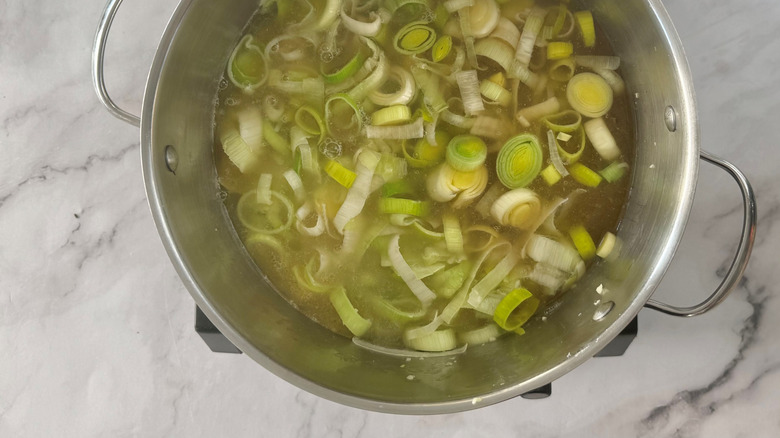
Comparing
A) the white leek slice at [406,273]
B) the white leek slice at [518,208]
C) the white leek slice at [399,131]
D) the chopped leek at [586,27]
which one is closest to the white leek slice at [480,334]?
the white leek slice at [406,273]

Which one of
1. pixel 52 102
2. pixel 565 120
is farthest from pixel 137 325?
pixel 565 120

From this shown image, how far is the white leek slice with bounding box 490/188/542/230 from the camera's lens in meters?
1.24

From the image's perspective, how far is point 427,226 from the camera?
1.26m

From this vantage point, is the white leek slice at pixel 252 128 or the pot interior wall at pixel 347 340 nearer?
the pot interior wall at pixel 347 340

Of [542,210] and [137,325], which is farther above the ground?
[542,210]

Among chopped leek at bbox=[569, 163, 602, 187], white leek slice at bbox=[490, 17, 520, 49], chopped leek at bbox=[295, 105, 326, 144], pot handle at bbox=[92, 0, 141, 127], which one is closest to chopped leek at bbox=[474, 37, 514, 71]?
white leek slice at bbox=[490, 17, 520, 49]

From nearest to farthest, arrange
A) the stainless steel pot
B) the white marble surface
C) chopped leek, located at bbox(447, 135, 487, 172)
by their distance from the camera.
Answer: the stainless steel pot
chopped leek, located at bbox(447, 135, 487, 172)
the white marble surface

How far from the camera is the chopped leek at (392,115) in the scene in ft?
4.03

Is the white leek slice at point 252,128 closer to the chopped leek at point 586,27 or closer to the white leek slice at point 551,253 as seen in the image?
the white leek slice at point 551,253

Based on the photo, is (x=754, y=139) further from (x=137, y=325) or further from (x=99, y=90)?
(x=137, y=325)

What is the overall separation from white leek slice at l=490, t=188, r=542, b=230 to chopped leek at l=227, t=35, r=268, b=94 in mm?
572

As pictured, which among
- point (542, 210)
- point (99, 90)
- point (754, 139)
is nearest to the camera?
point (99, 90)

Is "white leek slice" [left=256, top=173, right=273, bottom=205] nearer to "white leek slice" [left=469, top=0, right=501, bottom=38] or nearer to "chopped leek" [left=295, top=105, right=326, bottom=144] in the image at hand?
"chopped leek" [left=295, top=105, right=326, bottom=144]

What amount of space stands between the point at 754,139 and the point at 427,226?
0.82m
